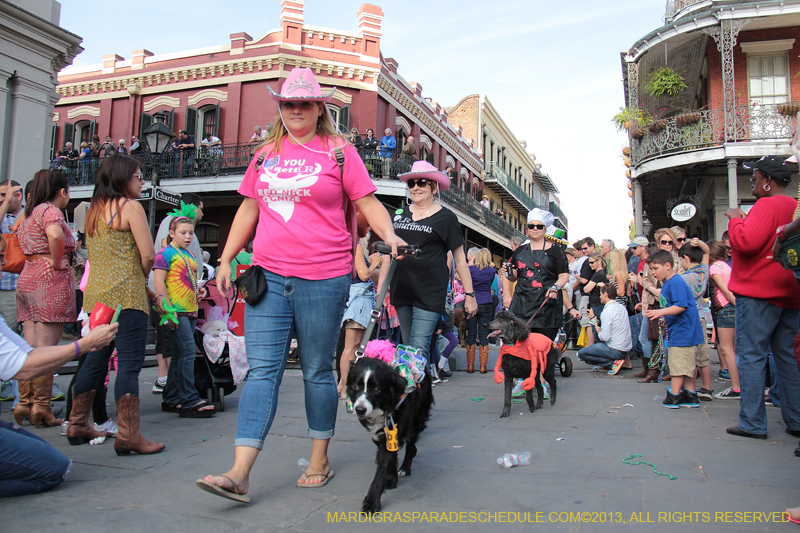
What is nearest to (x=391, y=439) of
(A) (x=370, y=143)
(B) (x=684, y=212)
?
(B) (x=684, y=212)

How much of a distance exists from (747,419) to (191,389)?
14.3ft

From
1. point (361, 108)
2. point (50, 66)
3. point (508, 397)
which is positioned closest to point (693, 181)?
point (361, 108)

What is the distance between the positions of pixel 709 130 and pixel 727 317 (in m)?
12.4

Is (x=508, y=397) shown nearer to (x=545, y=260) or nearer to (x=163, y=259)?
(x=545, y=260)

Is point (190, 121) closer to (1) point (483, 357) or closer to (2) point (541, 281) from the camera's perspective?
(1) point (483, 357)

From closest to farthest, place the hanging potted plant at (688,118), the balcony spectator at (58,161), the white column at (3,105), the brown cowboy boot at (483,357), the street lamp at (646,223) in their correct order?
the brown cowboy boot at (483,357), the white column at (3,105), the hanging potted plant at (688,118), the balcony spectator at (58,161), the street lamp at (646,223)

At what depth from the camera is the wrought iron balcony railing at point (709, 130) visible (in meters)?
15.5

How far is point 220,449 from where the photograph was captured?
149 inches

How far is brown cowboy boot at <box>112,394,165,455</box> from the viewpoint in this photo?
11.6ft

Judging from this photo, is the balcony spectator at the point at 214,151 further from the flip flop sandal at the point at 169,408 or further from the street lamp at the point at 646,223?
the street lamp at the point at 646,223

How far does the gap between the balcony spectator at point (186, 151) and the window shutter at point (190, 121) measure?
773 mm

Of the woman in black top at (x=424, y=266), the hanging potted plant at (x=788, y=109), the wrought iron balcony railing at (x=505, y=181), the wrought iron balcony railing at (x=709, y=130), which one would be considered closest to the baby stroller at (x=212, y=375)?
the woman in black top at (x=424, y=266)

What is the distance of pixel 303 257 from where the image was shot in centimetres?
296

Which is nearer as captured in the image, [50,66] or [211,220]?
[50,66]
